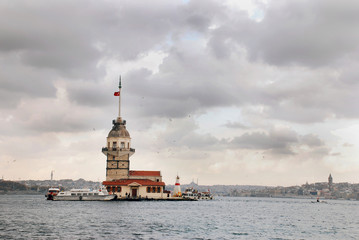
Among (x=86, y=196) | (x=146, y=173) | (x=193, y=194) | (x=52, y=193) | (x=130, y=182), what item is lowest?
(x=86, y=196)

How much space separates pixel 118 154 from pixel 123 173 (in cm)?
564

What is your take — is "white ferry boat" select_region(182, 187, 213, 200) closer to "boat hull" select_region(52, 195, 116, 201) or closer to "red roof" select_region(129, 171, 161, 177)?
"red roof" select_region(129, 171, 161, 177)

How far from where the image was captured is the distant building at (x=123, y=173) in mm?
125812

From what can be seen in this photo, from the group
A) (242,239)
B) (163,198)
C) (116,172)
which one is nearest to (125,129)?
(116,172)

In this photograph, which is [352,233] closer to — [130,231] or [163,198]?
[130,231]

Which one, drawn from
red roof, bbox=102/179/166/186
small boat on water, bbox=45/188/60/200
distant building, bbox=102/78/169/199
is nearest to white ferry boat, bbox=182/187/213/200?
distant building, bbox=102/78/169/199

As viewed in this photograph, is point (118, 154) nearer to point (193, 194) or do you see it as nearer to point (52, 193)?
point (52, 193)

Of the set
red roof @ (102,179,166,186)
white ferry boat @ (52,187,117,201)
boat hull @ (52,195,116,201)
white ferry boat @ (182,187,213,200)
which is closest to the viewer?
boat hull @ (52,195,116,201)

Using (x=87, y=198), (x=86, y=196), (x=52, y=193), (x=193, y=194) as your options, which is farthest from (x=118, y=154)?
(x=193, y=194)

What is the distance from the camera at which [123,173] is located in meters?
132

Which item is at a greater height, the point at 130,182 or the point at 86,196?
the point at 130,182

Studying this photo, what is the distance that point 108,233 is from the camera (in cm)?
4603

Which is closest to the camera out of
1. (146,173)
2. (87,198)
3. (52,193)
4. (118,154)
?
(87,198)

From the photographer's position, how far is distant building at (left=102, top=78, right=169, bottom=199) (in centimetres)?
12581
